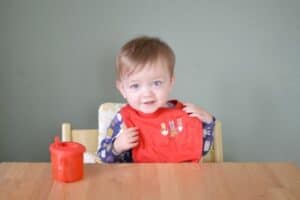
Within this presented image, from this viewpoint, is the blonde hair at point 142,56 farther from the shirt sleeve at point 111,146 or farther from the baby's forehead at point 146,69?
the shirt sleeve at point 111,146

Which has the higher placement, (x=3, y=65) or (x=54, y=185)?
(x=3, y=65)

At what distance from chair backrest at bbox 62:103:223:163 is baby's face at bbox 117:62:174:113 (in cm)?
23

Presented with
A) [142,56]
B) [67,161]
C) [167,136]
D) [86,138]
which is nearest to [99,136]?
[86,138]

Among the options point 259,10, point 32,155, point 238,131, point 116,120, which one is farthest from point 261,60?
point 32,155

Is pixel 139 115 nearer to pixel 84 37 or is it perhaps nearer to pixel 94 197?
pixel 94 197

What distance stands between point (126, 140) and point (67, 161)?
32cm

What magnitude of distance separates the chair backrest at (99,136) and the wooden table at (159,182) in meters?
0.29

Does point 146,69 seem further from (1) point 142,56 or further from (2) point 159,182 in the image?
(2) point 159,182

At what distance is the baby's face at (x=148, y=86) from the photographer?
142 centimetres

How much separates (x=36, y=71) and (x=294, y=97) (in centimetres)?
128

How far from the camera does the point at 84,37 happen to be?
2004 millimetres

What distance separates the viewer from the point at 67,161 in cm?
113

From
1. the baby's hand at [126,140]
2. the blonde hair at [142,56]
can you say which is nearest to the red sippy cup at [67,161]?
the baby's hand at [126,140]

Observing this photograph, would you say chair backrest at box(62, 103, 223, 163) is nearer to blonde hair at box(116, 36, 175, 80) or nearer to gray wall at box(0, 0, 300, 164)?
blonde hair at box(116, 36, 175, 80)
